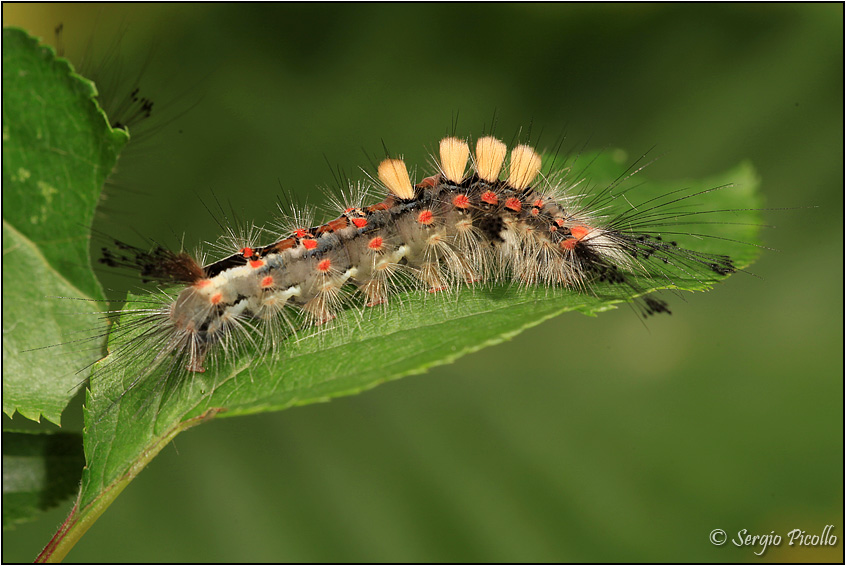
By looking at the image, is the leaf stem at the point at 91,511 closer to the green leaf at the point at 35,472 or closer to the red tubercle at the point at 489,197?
the green leaf at the point at 35,472

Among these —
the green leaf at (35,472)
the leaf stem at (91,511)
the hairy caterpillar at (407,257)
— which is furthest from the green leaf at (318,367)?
the green leaf at (35,472)

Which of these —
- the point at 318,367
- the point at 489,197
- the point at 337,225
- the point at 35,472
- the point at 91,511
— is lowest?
the point at 91,511

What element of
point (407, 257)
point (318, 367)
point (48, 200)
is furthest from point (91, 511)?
point (407, 257)

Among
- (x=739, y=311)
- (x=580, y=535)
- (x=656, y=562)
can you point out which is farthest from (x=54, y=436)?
(x=739, y=311)

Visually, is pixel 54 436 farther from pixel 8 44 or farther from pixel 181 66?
pixel 181 66

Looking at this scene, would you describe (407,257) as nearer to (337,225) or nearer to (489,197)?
(337,225)

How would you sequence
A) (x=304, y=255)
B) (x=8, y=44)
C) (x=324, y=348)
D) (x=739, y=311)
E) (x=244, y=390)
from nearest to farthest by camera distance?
(x=244, y=390) < (x=324, y=348) < (x=8, y=44) < (x=304, y=255) < (x=739, y=311)
